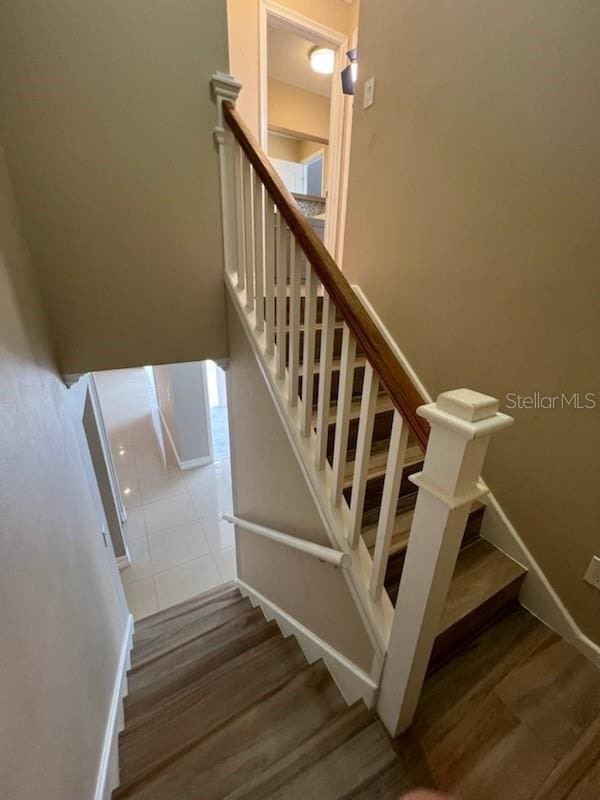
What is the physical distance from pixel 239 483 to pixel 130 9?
2.25m

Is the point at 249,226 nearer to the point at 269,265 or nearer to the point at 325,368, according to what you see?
the point at 269,265

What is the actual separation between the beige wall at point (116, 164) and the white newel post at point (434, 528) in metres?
1.48

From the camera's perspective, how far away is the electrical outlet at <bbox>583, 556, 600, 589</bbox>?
→ 1214 millimetres

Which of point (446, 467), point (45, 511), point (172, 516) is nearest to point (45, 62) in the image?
point (45, 511)

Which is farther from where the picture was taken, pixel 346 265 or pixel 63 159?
pixel 346 265

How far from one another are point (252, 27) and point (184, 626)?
171 inches

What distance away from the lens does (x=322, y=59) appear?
9.93 feet

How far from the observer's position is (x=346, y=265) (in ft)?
7.52

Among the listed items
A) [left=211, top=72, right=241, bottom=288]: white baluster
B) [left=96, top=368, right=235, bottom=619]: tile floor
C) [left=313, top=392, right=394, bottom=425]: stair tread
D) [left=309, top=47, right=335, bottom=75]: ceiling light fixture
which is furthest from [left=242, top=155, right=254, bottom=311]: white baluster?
[left=96, top=368, right=235, bottom=619]: tile floor

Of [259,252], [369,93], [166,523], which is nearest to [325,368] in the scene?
[259,252]

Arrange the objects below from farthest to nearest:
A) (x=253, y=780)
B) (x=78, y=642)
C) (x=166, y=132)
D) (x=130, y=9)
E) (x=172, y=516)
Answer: (x=172, y=516) < (x=166, y=132) < (x=130, y=9) < (x=78, y=642) < (x=253, y=780)

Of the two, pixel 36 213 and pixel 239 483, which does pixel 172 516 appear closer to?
pixel 239 483

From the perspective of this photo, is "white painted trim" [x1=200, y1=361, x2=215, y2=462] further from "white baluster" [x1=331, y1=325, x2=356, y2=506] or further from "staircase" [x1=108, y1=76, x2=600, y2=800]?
"white baluster" [x1=331, y1=325, x2=356, y2=506]

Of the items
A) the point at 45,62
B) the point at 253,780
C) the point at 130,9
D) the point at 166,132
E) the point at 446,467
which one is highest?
the point at 130,9
